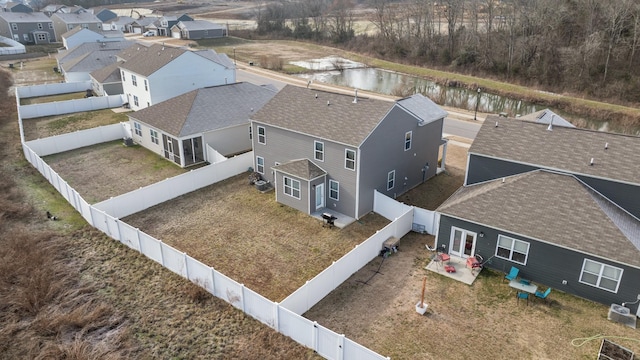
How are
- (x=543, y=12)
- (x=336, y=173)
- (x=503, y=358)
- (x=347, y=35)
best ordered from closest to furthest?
(x=503, y=358), (x=336, y=173), (x=543, y=12), (x=347, y=35)

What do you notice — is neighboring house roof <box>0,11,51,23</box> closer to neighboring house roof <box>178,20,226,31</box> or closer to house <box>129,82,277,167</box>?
neighboring house roof <box>178,20,226,31</box>

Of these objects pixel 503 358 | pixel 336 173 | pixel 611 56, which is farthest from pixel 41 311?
pixel 611 56

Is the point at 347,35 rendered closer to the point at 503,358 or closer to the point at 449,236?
the point at 449,236


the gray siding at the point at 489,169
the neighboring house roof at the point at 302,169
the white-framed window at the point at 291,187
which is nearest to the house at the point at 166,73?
the neighboring house roof at the point at 302,169

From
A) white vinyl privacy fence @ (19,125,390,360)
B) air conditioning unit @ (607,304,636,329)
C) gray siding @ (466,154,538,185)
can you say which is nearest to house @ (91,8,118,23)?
white vinyl privacy fence @ (19,125,390,360)

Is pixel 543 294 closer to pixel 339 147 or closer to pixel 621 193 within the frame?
pixel 621 193

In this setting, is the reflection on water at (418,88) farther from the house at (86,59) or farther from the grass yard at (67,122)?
the grass yard at (67,122)
